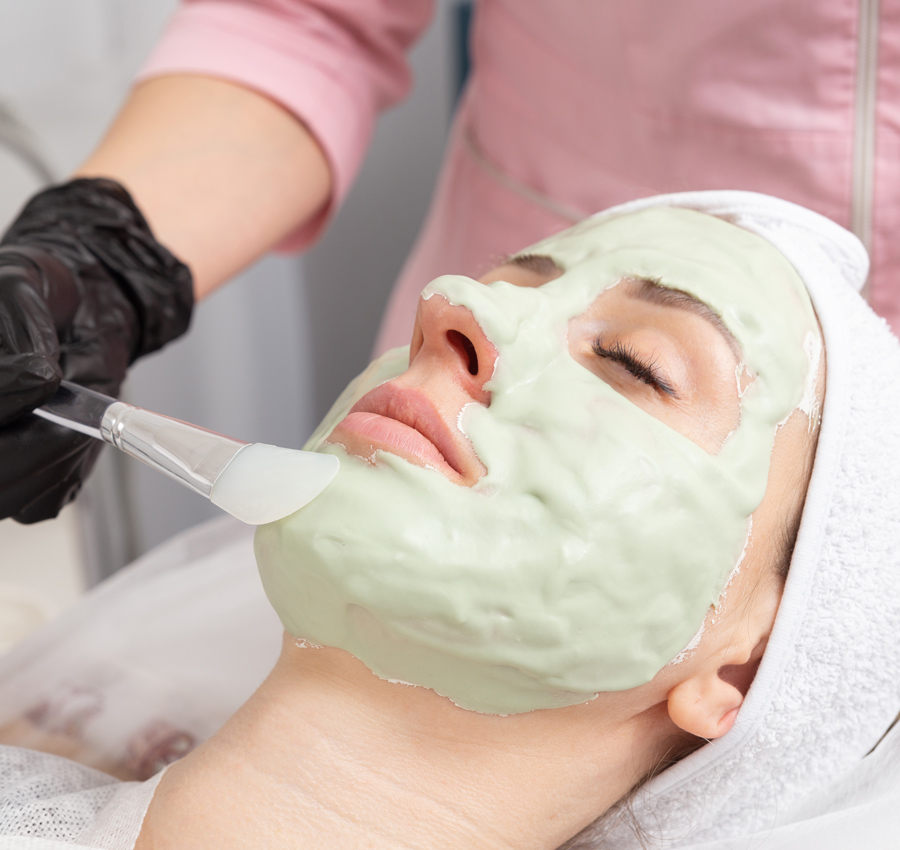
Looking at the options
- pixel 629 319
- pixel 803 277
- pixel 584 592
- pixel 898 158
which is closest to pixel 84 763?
pixel 584 592

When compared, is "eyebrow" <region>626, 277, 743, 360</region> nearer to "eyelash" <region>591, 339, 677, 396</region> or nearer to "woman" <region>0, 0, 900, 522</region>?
"eyelash" <region>591, 339, 677, 396</region>

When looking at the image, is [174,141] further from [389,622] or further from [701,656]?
[701,656]

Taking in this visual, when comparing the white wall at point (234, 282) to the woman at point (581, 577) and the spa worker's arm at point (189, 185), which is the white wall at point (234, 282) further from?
the woman at point (581, 577)

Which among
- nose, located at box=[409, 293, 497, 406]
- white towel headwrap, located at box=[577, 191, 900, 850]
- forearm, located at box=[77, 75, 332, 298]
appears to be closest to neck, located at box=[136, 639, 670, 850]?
white towel headwrap, located at box=[577, 191, 900, 850]

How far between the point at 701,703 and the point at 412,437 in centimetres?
32

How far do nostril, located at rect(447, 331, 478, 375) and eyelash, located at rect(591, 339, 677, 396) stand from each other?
11 cm

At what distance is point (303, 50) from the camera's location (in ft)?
3.89

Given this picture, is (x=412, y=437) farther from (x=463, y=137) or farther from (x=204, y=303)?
(x=204, y=303)

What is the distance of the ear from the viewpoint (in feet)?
2.38

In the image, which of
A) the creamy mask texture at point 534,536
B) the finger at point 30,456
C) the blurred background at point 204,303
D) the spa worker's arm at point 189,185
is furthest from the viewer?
the blurred background at point 204,303

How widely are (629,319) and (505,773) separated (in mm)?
381

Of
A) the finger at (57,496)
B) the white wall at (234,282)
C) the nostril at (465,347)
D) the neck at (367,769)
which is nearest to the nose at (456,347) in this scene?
the nostril at (465,347)

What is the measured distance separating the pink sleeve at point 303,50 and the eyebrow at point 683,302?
627mm

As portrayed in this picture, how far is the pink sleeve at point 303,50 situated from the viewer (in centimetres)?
116
